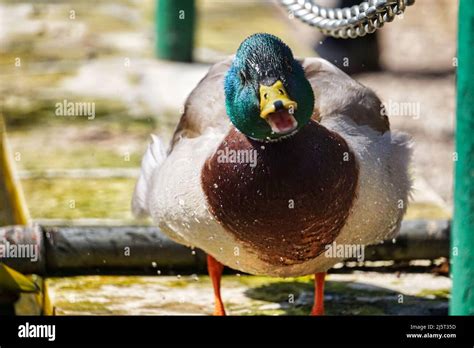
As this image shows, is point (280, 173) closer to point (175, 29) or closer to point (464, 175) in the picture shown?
point (464, 175)

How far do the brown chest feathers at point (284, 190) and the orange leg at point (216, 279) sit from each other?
43 centimetres

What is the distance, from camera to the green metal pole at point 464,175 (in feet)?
11.1

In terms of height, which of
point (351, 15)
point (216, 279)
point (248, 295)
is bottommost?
point (248, 295)

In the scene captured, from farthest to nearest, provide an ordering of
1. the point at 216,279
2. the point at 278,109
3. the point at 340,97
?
the point at 216,279 < the point at 340,97 < the point at 278,109

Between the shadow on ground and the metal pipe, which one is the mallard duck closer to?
the shadow on ground

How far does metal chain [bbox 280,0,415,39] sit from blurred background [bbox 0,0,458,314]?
0.78 metres

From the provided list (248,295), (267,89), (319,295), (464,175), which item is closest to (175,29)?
(248,295)

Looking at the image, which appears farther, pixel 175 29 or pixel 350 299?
pixel 175 29

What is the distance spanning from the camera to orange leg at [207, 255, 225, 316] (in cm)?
430

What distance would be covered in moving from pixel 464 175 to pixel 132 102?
368 centimetres

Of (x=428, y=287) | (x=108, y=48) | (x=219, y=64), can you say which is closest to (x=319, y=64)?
(x=219, y=64)

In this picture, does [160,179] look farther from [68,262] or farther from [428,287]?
[428,287]

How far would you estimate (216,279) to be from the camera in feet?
14.3
